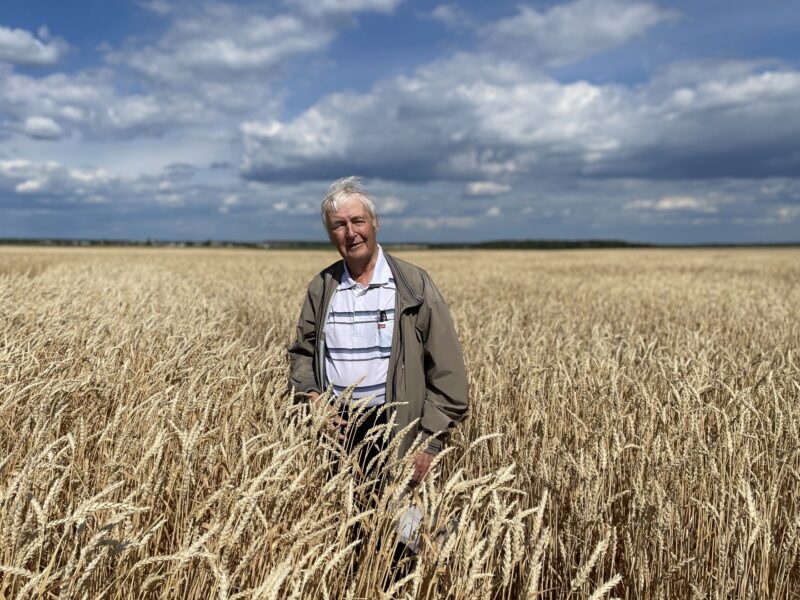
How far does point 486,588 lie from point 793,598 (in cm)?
155

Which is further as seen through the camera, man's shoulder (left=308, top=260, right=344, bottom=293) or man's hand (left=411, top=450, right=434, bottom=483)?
man's shoulder (left=308, top=260, right=344, bottom=293)

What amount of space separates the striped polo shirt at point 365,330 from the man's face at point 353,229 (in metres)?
0.14

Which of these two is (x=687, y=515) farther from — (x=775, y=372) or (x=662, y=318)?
(x=662, y=318)

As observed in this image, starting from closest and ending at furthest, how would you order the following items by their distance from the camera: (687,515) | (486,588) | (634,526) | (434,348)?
1. (486,588)
2. (634,526)
3. (687,515)
4. (434,348)

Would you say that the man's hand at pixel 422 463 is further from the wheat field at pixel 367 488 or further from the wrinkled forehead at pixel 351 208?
the wrinkled forehead at pixel 351 208

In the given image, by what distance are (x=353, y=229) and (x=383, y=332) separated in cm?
57

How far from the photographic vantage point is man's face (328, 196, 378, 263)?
10.7ft

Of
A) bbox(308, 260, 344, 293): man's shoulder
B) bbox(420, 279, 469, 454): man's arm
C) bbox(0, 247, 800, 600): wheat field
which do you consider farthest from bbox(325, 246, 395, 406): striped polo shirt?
bbox(0, 247, 800, 600): wheat field

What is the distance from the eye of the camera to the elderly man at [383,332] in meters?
3.28

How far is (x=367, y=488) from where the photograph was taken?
10.4 ft

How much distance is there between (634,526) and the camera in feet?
9.00

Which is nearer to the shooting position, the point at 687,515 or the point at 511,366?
the point at 687,515

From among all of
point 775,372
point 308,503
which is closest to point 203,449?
point 308,503

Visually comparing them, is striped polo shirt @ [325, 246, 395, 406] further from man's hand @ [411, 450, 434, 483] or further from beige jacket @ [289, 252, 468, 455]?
man's hand @ [411, 450, 434, 483]
